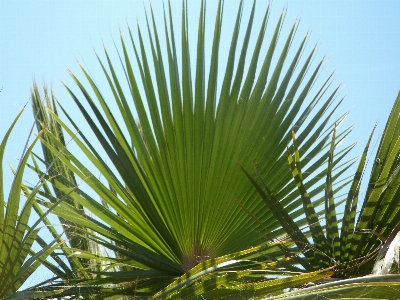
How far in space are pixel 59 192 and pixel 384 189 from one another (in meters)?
1.27

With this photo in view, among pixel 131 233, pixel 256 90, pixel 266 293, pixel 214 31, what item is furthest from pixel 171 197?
pixel 266 293

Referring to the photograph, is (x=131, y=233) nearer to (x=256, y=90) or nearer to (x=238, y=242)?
(x=238, y=242)

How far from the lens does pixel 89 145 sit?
7.26ft

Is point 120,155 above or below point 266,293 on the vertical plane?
above

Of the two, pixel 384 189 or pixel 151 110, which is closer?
pixel 384 189

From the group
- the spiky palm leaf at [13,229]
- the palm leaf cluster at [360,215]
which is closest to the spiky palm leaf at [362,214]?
the palm leaf cluster at [360,215]

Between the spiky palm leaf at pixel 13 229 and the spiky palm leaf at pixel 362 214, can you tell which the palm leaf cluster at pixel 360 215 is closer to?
the spiky palm leaf at pixel 362 214

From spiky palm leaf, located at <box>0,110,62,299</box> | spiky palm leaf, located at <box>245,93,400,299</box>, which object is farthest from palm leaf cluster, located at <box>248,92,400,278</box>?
spiky palm leaf, located at <box>0,110,62,299</box>

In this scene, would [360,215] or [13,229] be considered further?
[360,215]

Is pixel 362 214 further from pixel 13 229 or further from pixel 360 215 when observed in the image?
pixel 13 229

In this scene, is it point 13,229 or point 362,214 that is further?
point 362,214

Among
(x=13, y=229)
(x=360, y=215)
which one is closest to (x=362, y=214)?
(x=360, y=215)

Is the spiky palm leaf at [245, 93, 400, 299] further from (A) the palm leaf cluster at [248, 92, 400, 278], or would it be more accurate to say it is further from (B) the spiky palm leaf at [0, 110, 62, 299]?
(B) the spiky palm leaf at [0, 110, 62, 299]

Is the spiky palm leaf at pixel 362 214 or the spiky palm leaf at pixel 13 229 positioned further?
the spiky palm leaf at pixel 362 214
